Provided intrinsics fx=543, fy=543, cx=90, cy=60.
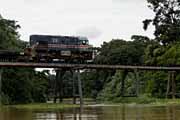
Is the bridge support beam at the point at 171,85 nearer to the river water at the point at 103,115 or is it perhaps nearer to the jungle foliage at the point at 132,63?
the jungle foliage at the point at 132,63

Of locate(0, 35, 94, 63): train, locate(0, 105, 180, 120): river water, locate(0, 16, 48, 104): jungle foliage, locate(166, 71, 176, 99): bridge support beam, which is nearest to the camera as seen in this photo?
locate(0, 105, 180, 120): river water

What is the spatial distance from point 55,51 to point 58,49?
1.35 feet

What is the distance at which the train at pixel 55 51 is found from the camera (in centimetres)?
5809

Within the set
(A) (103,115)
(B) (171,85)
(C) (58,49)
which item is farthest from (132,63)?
(A) (103,115)

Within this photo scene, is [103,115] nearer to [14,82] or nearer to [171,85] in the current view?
[171,85]

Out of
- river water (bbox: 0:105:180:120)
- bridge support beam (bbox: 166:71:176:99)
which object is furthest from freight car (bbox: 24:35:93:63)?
river water (bbox: 0:105:180:120)

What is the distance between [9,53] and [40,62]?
16.1 ft

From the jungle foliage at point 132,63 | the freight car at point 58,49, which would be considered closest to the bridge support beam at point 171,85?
the jungle foliage at point 132,63

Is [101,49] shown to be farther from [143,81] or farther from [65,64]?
[65,64]

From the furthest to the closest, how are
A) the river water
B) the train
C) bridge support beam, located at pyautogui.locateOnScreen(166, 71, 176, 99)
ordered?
bridge support beam, located at pyautogui.locateOnScreen(166, 71, 176, 99)
the train
the river water

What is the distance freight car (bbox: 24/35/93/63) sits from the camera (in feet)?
191

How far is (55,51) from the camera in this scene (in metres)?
58.3

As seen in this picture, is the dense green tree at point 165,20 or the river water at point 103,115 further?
the dense green tree at point 165,20

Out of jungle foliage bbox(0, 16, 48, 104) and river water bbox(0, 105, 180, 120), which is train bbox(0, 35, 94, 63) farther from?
river water bbox(0, 105, 180, 120)
